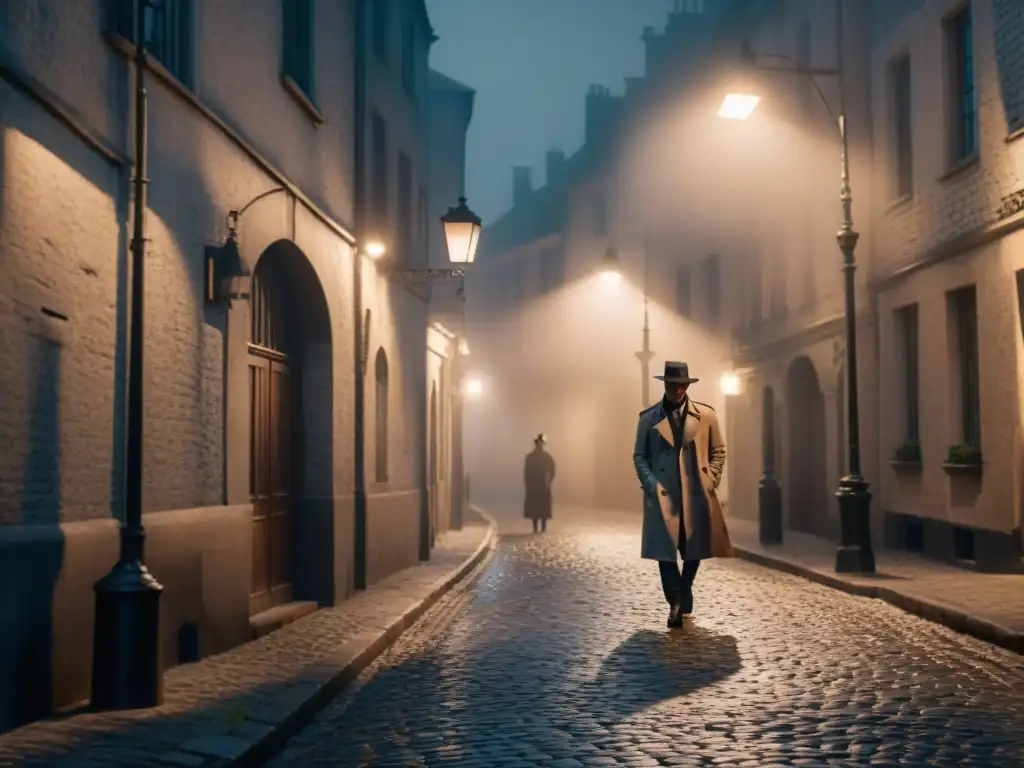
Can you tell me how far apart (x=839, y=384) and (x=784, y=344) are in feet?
11.4

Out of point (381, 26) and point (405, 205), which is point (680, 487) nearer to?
point (381, 26)

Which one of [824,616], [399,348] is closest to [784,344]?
[399,348]

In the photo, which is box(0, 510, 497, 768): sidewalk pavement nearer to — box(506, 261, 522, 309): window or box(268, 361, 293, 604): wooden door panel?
box(268, 361, 293, 604): wooden door panel

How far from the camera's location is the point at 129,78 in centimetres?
827

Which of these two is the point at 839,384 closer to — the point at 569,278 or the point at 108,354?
the point at 108,354

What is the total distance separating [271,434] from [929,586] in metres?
6.04

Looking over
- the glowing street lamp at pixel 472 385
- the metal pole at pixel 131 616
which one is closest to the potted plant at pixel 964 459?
the metal pole at pixel 131 616

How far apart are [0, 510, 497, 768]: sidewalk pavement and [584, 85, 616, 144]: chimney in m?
37.8

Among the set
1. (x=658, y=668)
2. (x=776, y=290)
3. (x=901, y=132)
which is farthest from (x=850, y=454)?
(x=776, y=290)

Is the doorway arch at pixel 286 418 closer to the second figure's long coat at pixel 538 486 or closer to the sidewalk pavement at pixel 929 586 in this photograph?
the sidewalk pavement at pixel 929 586

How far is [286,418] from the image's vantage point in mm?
12773

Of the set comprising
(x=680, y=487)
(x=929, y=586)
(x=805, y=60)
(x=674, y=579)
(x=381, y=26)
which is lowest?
(x=929, y=586)

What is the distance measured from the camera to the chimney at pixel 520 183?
219 ft

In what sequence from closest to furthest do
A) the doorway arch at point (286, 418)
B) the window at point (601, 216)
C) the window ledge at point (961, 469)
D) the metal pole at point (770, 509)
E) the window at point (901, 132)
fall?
the doorway arch at point (286, 418) → the window ledge at point (961, 469) → the window at point (901, 132) → the metal pole at point (770, 509) → the window at point (601, 216)
